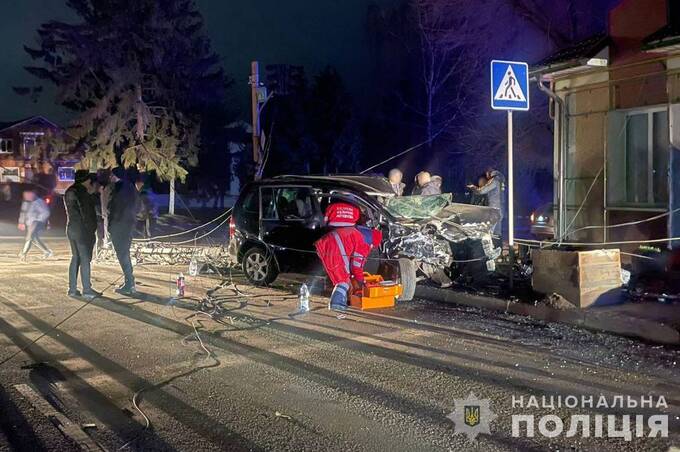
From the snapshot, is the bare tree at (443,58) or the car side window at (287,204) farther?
the bare tree at (443,58)

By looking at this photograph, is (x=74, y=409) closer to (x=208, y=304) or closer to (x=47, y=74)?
(x=208, y=304)

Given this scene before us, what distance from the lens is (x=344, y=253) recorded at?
9164mm

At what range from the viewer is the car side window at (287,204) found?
35.5ft

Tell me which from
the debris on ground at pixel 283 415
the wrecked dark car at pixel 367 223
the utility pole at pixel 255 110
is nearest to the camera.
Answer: the debris on ground at pixel 283 415

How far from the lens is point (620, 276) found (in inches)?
341

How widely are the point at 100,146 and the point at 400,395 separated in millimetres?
28695

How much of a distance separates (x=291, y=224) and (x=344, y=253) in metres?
1.94

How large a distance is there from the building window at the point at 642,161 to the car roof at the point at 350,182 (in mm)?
3606

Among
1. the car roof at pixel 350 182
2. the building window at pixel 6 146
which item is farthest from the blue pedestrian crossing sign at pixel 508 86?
the building window at pixel 6 146

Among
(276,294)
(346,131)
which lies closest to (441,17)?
(346,131)

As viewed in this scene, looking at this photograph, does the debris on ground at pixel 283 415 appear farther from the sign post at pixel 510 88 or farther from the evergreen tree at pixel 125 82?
the evergreen tree at pixel 125 82

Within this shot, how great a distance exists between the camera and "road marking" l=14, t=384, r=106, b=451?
180 inches

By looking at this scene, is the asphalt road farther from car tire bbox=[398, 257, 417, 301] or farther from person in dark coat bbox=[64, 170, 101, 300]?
person in dark coat bbox=[64, 170, 101, 300]

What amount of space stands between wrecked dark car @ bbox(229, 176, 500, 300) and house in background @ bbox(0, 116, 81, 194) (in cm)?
770
